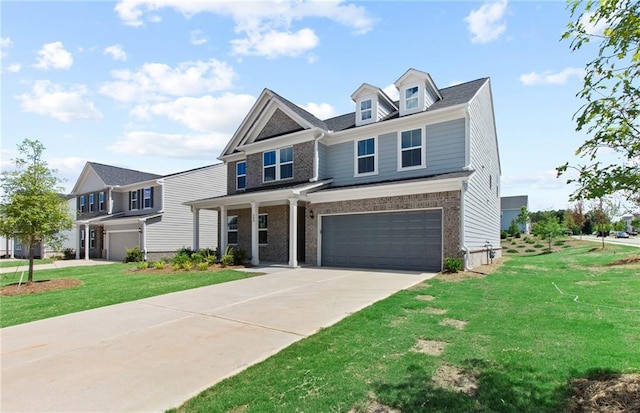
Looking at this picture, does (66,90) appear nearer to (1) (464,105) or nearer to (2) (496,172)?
(1) (464,105)

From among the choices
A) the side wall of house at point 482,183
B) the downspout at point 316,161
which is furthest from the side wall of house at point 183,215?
the side wall of house at point 482,183

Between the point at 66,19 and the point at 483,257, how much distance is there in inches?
668

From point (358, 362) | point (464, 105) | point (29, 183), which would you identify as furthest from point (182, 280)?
point (464, 105)

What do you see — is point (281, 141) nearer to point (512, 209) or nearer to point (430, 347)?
point (430, 347)

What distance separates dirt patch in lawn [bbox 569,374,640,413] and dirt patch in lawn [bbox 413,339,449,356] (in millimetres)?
1485

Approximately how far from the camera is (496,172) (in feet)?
70.3

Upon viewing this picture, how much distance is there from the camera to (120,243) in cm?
2689

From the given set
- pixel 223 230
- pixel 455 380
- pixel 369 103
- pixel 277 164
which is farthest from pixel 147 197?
pixel 455 380

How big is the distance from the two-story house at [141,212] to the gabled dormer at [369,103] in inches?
583

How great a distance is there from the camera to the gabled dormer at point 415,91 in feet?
49.9

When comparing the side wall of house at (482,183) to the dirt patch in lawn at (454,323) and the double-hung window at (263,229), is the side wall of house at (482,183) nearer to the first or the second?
the dirt patch in lawn at (454,323)

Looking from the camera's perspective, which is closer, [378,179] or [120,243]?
[378,179]

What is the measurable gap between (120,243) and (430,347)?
28.0 meters

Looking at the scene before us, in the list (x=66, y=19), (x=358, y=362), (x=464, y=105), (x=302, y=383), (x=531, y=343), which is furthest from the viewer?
(x=464, y=105)
